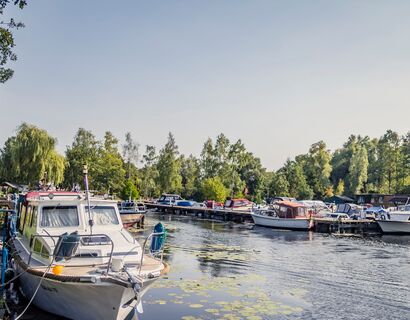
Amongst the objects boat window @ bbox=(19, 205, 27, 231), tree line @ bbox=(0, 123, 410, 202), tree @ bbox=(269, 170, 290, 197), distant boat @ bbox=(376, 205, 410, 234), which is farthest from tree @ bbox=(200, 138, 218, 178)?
boat window @ bbox=(19, 205, 27, 231)

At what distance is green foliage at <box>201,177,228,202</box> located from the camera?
257ft

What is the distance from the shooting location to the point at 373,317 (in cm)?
1445

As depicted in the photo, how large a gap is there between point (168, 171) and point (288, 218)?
46.8 meters

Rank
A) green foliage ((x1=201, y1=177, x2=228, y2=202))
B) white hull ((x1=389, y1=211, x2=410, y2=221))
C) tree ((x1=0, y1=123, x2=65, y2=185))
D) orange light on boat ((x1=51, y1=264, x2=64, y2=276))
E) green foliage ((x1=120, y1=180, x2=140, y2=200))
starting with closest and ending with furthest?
orange light on boat ((x1=51, y1=264, x2=64, y2=276))
white hull ((x1=389, y1=211, x2=410, y2=221))
tree ((x1=0, y1=123, x2=65, y2=185))
green foliage ((x1=120, y1=180, x2=140, y2=200))
green foliage ((x1=201, y1=177, x2=228, y2=202))

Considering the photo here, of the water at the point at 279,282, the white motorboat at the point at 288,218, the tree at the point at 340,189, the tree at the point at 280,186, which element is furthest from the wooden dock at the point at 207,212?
the tree at the point at 340,189

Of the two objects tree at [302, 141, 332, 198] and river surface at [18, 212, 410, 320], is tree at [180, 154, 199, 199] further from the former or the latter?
river surface at [18, 212, 410, 320]

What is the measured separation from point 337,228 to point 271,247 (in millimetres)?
17836

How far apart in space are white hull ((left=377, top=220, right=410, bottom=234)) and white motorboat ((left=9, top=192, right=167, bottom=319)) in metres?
35.6

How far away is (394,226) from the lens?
148ft

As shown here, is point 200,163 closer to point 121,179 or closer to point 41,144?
point 121,179

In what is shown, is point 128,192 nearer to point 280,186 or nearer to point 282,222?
point 280,186

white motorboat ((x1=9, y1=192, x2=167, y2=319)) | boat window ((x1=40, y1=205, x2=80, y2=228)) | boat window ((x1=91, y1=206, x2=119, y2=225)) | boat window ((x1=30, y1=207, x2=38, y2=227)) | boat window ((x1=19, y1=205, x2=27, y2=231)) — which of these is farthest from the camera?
boat window ((x1=19, y1=205, x2=27, y2=231))

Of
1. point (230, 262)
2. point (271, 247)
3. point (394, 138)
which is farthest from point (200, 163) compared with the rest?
point (230, 262)

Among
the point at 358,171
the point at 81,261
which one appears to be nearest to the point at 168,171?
the point at 358,171
